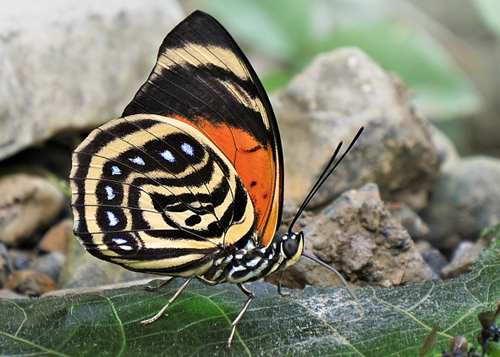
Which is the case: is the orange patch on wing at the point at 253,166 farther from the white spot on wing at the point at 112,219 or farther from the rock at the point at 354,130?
the rock at the point at 354,130

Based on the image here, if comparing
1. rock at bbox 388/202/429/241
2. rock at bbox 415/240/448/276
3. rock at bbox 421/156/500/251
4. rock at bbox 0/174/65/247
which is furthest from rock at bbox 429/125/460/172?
rock at bbox 0/174/65/247

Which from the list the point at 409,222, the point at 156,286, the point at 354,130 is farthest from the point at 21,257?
the point at 409,222

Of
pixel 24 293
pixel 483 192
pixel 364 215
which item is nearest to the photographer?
pixel 364 215

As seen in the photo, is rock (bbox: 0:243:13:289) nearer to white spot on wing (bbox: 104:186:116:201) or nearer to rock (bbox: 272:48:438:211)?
white spot on wing (bbox: 104:186:116:201)

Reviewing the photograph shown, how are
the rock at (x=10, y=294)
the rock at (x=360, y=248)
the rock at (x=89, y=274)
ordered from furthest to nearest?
the rock at (x=89, y=274) < the rock at (x=10, y=294) < the rock at (x=360, y=248)

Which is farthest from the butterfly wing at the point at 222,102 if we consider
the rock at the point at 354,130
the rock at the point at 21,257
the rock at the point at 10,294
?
the rock at the point at 21,257

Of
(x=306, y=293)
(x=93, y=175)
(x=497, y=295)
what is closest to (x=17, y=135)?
(x=93, y=175)

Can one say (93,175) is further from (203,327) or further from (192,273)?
(203,327)
